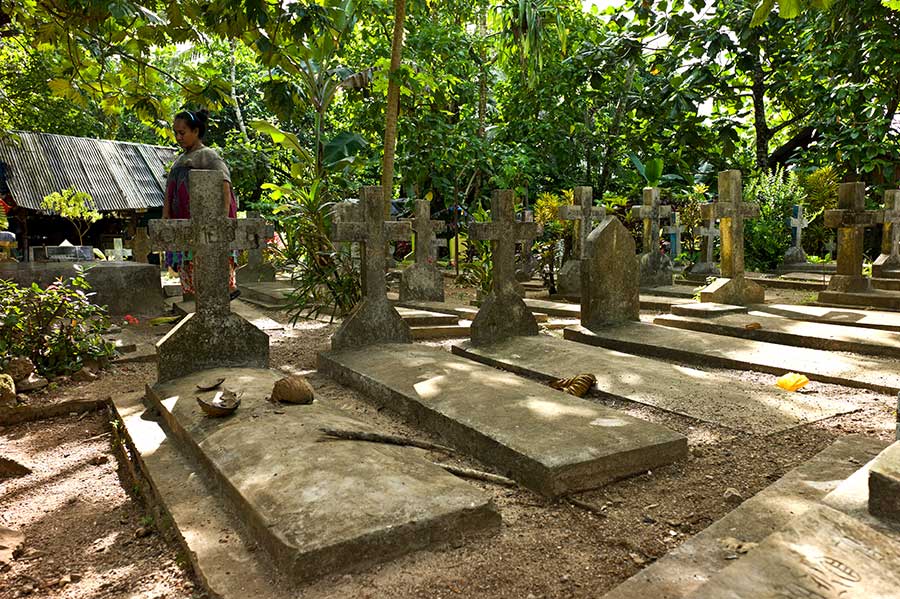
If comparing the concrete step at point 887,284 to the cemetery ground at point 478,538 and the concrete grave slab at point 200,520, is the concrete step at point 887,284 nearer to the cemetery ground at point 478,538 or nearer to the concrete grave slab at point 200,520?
the cemetery ground at point 478,538

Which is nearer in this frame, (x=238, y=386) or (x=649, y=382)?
(x=238, y=386)

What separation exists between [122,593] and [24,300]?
3.80 metres

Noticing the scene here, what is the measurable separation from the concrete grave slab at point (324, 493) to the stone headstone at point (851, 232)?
7262mm

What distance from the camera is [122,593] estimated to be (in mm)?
2199

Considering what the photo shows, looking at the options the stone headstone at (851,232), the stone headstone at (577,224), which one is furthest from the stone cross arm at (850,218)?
the stone headstone at (577,224)

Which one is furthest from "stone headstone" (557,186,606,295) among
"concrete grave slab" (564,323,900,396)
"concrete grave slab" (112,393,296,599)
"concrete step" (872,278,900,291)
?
"concrete grave slab" (112,393,296,599)

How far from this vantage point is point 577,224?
412 inches

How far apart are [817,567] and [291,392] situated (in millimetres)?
2642

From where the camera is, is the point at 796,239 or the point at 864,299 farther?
the point at 796,239

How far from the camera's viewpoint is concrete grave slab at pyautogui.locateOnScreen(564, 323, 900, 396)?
436 cm

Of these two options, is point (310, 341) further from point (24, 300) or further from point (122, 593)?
point (122, 593)

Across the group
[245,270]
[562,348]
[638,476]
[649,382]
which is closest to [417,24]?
[245,270]

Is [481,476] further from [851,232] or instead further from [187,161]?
[851,232]

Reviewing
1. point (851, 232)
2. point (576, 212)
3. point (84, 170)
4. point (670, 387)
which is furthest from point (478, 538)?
point (84, 170)
